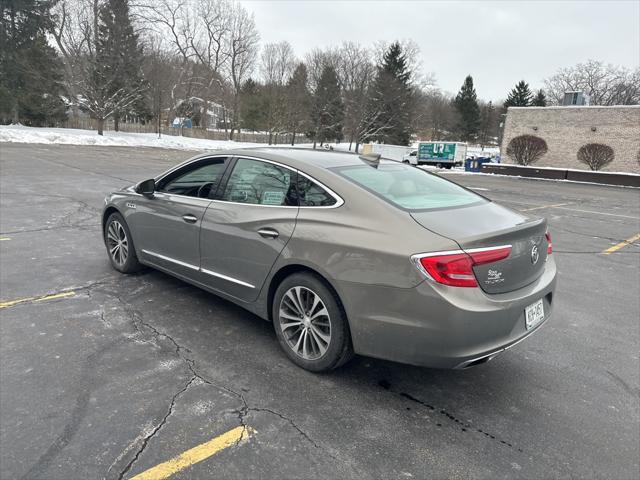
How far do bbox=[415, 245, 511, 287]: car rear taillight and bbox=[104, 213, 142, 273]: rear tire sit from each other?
3.48 m

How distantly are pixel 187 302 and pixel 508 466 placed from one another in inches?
121

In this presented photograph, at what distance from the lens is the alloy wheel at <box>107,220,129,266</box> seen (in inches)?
193

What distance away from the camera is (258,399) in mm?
2775

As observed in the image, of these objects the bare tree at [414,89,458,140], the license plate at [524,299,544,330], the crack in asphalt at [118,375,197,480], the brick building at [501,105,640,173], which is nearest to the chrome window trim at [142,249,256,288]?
the crack in asphalt at [118,375,197,480]

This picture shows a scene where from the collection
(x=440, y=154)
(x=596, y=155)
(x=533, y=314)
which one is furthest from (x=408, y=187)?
(x=440, y=154)

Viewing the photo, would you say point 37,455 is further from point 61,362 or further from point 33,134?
point 33,134

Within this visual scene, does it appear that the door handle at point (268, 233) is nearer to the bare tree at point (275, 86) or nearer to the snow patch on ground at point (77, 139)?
the snow patch on ground at point (77, 139)

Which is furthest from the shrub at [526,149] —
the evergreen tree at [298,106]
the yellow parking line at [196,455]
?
the yellow parking line at [196,455]

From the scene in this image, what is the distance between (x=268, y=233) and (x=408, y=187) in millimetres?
1160

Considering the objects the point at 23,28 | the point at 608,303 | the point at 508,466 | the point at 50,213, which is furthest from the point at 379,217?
the point at 23,28

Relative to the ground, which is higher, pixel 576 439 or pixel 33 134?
pixel 33 134

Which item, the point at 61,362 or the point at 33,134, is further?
the point at 33,134

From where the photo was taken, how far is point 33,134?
29.8 meters

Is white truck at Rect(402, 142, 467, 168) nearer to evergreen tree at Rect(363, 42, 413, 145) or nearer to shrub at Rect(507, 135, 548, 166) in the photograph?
shrub at Rect(507, 135, 548, 166)
